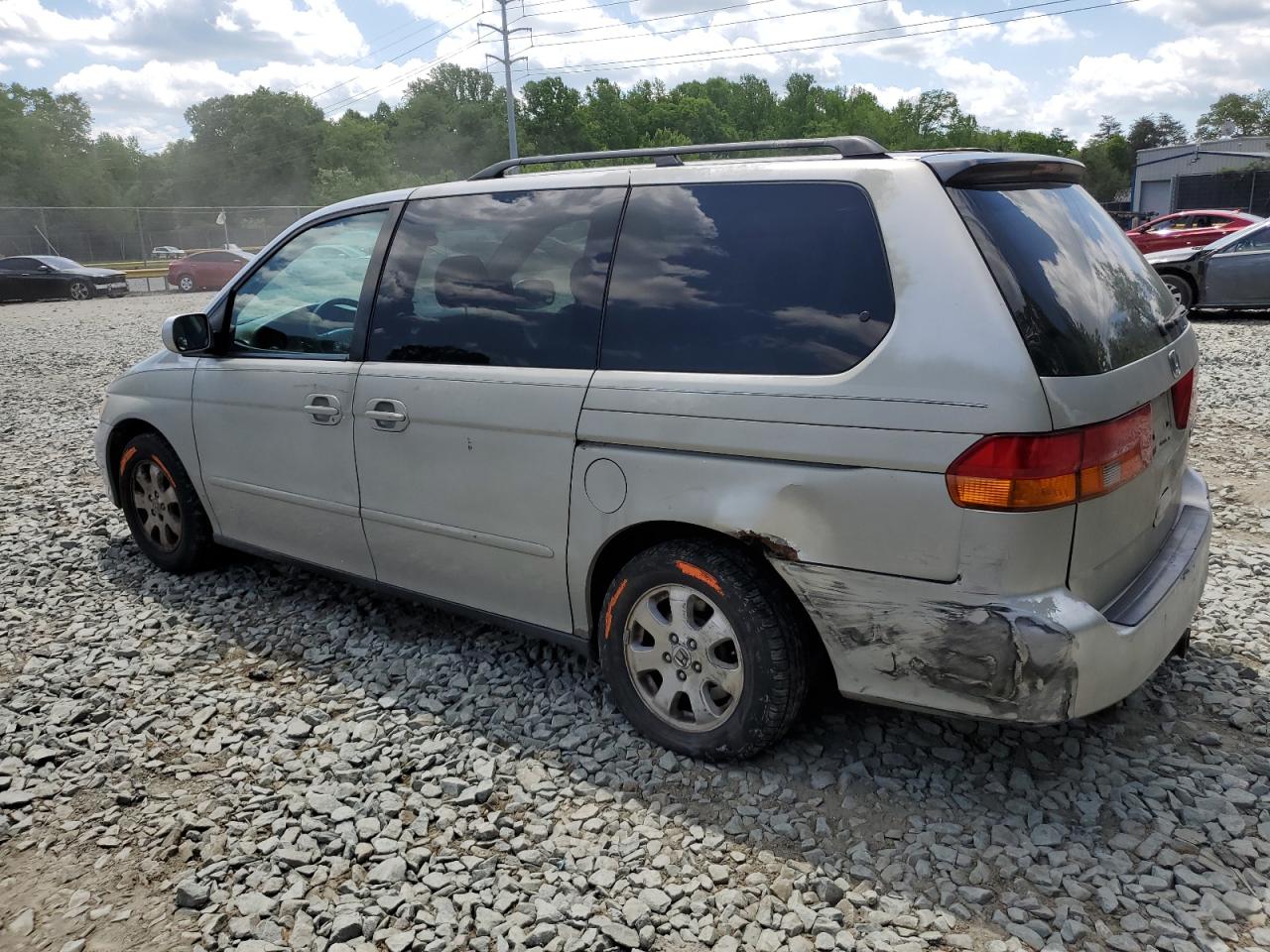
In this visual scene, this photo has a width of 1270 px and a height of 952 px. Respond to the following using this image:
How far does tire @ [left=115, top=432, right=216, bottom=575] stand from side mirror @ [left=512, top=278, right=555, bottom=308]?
2319 mm

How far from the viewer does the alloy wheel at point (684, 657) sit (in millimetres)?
3017

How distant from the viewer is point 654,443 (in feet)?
9.75

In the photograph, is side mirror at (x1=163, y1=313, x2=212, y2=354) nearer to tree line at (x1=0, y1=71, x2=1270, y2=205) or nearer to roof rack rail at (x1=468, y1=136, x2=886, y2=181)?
roof rack rail at (x1=468, y1=136, x2=886, y2=181)

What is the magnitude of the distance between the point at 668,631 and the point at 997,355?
1.30 metres

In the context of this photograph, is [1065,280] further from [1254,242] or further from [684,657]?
[1254,242]

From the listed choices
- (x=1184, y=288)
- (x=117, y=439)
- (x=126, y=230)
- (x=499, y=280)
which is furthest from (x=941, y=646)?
(x=126, y=230)

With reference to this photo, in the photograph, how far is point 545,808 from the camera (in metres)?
2.99

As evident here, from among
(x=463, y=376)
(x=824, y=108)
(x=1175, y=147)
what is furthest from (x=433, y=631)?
(x=824, y=108)

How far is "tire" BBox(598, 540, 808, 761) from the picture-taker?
289 centimetres

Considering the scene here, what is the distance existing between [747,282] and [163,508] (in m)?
3.53

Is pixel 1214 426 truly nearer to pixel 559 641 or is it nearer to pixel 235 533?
pixel 559 641

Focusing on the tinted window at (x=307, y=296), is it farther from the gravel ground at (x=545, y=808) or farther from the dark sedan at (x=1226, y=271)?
the dark sedan at (x=1226, y=271)

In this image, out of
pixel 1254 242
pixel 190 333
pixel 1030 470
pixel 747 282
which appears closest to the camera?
pixel 1030 470

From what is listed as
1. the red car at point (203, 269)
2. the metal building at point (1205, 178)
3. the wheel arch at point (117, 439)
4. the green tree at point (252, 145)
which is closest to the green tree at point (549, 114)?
the green tree at point (252, 145)
